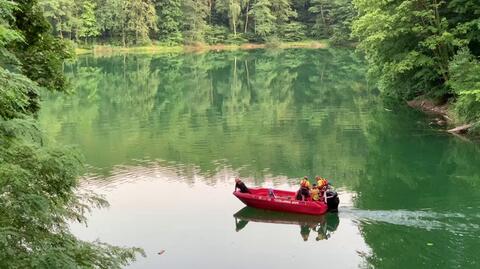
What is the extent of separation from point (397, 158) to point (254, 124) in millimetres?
11605

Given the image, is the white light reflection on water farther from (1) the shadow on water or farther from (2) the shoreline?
(2) the shoreline

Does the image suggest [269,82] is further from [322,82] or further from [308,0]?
[308,0]

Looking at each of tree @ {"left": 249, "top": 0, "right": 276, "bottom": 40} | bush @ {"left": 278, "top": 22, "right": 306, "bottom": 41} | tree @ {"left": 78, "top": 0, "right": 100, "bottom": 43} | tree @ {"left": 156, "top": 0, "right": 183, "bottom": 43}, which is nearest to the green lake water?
tree @ {"left": 78, "top": 0, "right": 100, "bottom": 43}

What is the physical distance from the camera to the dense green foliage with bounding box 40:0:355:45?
88.6m

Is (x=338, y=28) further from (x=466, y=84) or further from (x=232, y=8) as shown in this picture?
(x=466, y=84)

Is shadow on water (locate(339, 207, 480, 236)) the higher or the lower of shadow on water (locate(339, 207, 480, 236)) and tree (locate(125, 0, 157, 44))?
the lower

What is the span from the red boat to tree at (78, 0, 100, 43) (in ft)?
242

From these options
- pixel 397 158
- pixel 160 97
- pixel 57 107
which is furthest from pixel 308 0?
pixel 397 158

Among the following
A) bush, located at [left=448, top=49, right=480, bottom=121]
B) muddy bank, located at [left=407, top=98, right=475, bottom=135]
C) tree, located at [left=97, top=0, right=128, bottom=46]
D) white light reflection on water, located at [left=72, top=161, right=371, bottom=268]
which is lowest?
white light reflection on water, located at [left=72, top=161, right=371, bottom=268]

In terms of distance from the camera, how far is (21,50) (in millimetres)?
14180

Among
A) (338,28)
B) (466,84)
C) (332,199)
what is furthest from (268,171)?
(338,28)

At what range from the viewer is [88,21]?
3477 inches

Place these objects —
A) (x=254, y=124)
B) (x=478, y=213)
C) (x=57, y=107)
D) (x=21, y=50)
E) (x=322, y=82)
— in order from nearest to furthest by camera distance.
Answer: (x=21, y=50) < (x=478, y=213) < (x=254, y=124) < (x=57, y=107) < (x=322, y=82)

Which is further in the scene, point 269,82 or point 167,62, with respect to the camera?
point 167,62
